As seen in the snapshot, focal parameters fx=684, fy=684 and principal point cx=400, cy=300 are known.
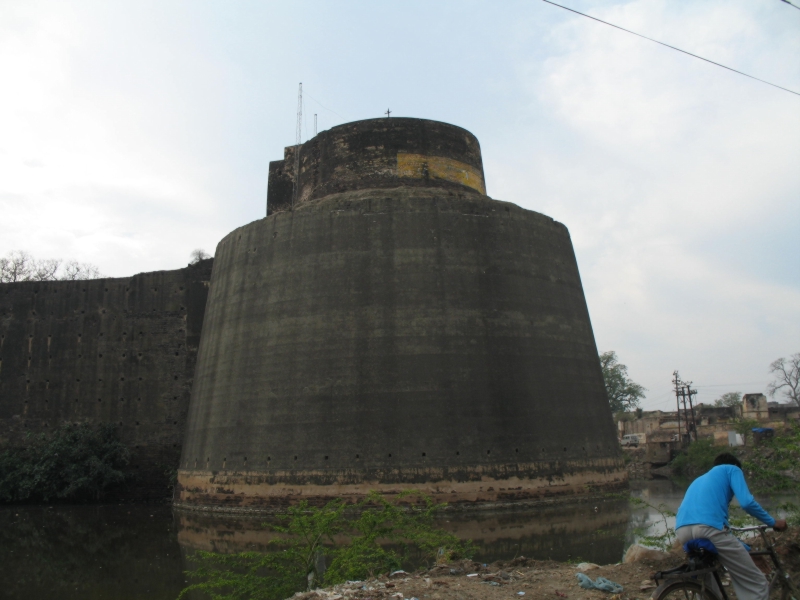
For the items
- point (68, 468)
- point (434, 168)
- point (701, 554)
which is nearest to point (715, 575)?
point (701, 554)

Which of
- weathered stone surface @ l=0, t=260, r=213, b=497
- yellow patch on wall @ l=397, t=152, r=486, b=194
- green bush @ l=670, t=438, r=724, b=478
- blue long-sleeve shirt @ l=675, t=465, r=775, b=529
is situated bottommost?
blue long-sleeve shirt @ l=675, t=465, r=775, b=529

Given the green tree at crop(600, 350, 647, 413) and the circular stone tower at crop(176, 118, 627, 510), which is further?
the green tree at crop(600, 350, 647, 413)

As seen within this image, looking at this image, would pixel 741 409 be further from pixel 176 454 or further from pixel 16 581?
pixel 16 581

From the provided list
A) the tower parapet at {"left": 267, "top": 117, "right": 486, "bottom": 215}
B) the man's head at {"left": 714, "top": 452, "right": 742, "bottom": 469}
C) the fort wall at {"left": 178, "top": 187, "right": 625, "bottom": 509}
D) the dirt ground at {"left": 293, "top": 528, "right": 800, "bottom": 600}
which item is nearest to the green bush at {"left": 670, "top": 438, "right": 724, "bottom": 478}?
the fort wall at {"left": 178, "top": 187, "right": 625, "bottom": 509}

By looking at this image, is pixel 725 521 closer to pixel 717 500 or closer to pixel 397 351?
pixel 717 500

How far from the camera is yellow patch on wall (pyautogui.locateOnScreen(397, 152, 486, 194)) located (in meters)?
14.2

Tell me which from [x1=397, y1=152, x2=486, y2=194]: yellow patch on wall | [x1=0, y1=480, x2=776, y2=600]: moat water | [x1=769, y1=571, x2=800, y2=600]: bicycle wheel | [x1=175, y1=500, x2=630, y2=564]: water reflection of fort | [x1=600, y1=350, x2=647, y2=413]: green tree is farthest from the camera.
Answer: [x1=600, y1=350, x2=647, y2=413]: green tree

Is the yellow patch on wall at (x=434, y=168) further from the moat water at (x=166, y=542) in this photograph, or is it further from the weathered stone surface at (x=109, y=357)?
the moat water at (x=166, y=542)

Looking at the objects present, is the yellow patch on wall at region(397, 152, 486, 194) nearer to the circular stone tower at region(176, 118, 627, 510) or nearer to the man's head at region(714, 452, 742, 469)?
the circular stone tower at region(176, 118, 627, 510)

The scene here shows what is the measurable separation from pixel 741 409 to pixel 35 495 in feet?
98.0

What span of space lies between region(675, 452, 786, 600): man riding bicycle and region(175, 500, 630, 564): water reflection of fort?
344 cm

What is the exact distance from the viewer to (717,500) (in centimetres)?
379

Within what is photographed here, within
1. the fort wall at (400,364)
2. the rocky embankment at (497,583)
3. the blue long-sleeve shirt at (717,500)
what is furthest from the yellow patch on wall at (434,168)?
the blue long-sleeve shirt at (717,500)

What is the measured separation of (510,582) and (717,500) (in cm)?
203
